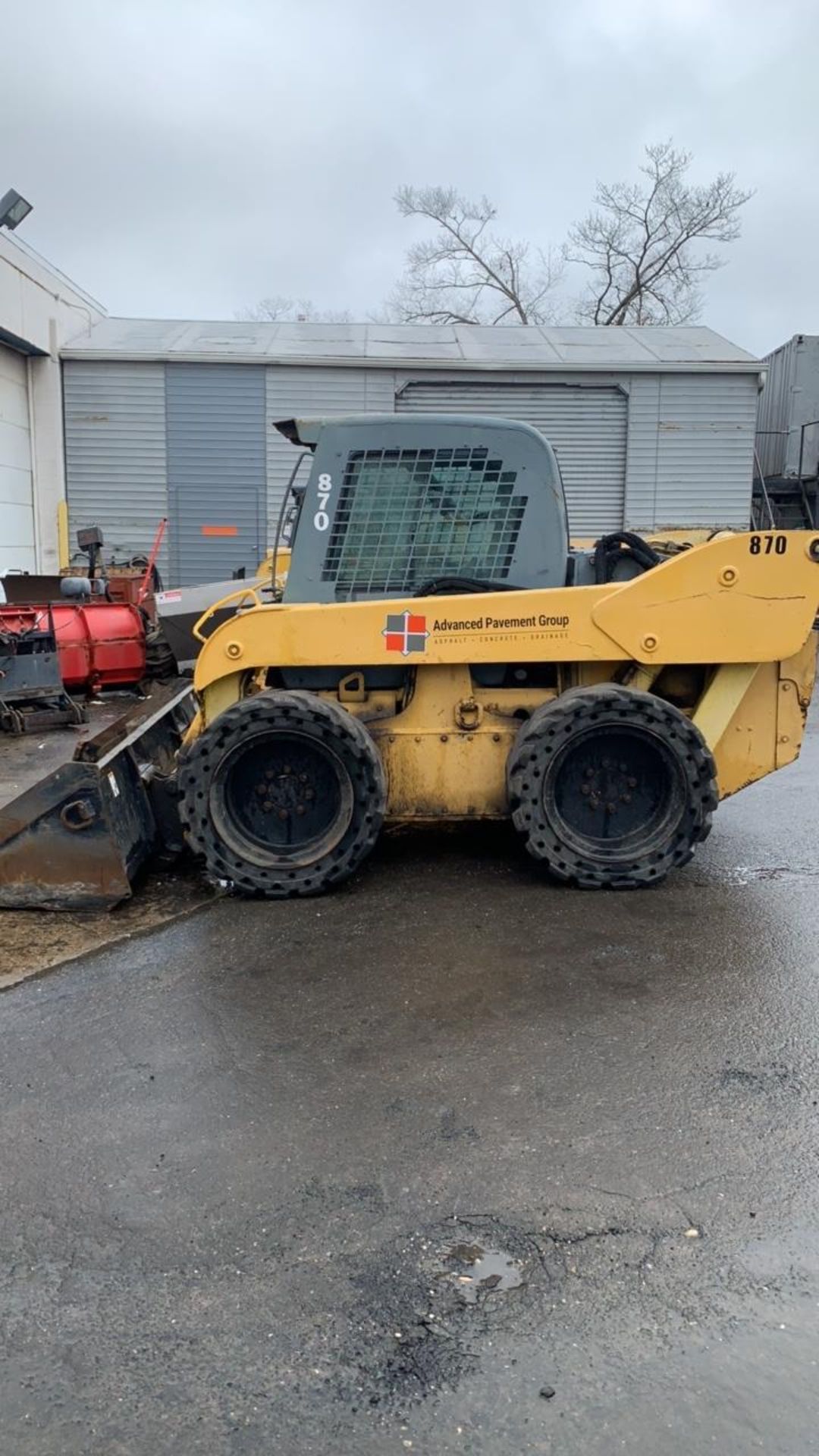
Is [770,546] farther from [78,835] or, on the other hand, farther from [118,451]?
[118,451]

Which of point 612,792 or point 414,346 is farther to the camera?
point 414,346

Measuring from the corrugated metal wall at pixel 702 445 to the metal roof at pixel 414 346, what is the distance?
321mm

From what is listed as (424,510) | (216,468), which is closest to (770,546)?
(424,510)

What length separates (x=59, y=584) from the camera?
12234 mm

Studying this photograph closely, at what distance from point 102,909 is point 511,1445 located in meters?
3.56

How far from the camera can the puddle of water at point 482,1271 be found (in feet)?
8.21

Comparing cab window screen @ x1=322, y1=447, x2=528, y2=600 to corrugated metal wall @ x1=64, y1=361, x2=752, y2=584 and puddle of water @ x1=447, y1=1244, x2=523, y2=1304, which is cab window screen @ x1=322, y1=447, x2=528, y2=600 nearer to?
puddle of water @ x1=447, y1=1244, x2=523, y2=1304

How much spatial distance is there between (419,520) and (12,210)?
52.5 ft

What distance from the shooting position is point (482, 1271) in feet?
8.45

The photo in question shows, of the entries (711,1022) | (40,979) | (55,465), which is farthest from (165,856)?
(55,465)

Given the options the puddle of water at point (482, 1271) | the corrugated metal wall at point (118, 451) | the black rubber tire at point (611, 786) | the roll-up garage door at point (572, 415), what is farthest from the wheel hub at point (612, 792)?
the corrugated metal wall at point (118, 451)

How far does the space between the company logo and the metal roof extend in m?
14.7

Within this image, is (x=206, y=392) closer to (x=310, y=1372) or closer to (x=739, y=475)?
(x=739, y=475)

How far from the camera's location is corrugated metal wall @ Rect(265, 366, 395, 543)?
18844mm
